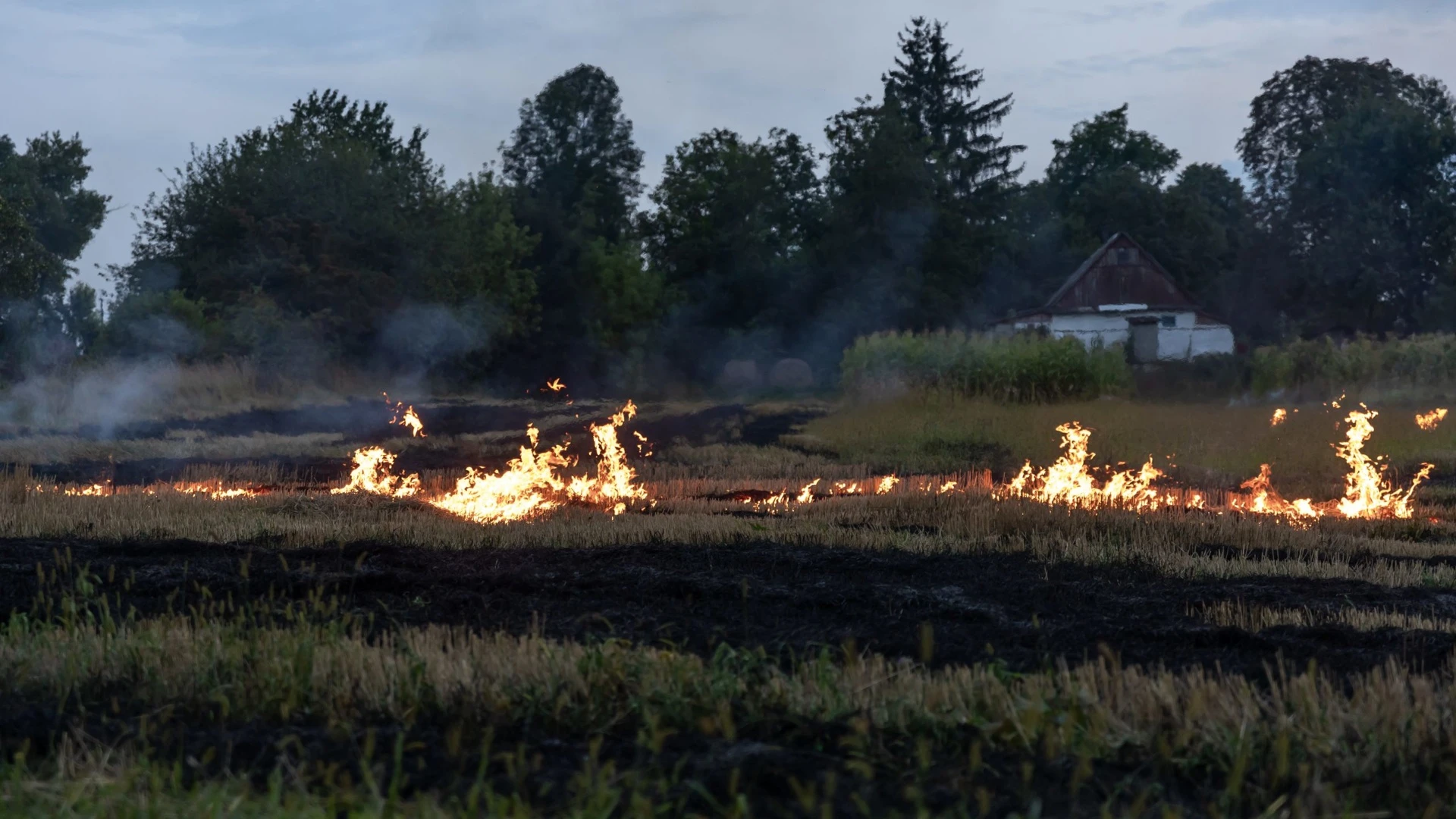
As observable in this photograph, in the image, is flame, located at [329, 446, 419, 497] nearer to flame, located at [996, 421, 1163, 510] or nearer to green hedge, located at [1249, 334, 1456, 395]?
flame, located at [996, 421, 1163, 510]

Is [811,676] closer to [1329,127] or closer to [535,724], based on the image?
[535,724]

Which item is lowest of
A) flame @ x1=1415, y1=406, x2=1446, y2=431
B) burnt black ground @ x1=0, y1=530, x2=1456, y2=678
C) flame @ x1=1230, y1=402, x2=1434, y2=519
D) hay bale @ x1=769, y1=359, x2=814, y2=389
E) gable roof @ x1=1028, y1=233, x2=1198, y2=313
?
flame @ x1=1230, y1=402, x2=1434, y2=519

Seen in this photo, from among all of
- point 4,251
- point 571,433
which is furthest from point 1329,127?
point 4,251

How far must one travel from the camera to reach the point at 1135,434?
23000 millimetres

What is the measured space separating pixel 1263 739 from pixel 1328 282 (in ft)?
185

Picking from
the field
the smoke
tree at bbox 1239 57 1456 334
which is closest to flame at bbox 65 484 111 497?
the field

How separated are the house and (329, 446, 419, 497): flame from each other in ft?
123

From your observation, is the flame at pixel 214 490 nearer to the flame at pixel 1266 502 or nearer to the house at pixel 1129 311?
the flame at pixel 1266 502

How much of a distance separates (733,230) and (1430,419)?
3761 centimetres

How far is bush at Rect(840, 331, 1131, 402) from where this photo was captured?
31.7m

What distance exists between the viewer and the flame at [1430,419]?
23312mm

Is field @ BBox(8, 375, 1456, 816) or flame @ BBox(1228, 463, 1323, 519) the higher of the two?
field @ BBox(8, 375, 1456, 816)

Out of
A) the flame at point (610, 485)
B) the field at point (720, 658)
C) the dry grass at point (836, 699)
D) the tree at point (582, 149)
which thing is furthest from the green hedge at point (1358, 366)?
the tree at point (582, 149)

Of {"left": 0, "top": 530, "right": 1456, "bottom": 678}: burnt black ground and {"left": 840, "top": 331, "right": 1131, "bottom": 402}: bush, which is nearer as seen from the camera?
{"left": 0, "top": 530, "right": 1456, "bottom": 678}: burnt black ground
